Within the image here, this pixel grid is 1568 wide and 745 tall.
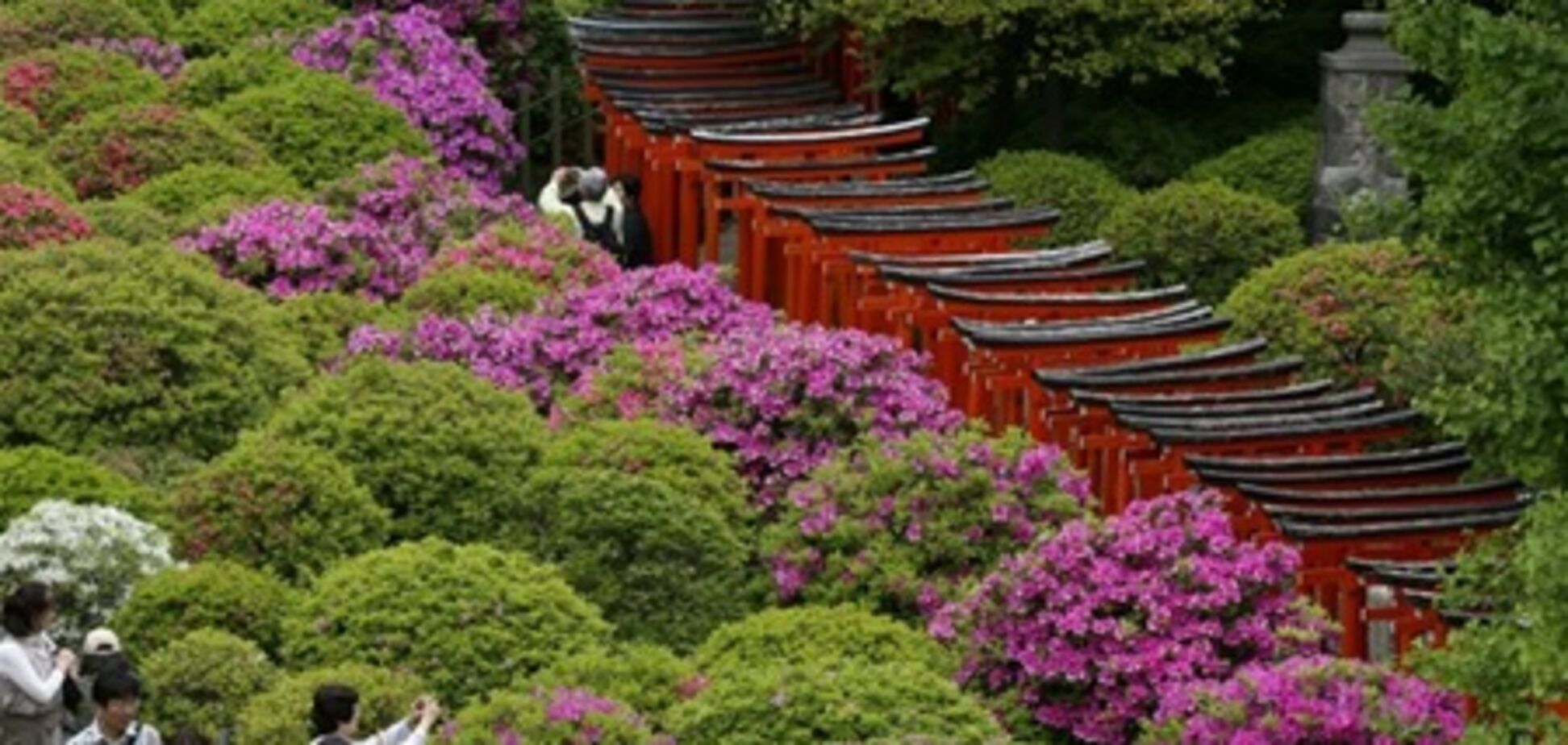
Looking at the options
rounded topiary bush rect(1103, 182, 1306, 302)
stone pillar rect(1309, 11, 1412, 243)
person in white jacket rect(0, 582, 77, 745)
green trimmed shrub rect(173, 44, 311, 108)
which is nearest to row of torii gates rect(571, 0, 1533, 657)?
rounded topiary bush rect(1103, 182, 1306, 302)

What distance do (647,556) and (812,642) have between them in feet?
7.98

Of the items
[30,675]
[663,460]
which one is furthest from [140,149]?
[30,675]

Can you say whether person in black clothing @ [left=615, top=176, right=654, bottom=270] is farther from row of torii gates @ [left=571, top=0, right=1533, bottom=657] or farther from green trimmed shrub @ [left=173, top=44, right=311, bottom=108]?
green trimmed shrub @ [left=173, top=44, right=311, bottom=108]

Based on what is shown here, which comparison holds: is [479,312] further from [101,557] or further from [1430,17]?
[1430,17]

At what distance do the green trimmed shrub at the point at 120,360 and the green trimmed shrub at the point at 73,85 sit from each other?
31.9ft

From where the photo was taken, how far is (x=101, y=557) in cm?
2609

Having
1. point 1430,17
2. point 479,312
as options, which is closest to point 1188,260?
point 479,312

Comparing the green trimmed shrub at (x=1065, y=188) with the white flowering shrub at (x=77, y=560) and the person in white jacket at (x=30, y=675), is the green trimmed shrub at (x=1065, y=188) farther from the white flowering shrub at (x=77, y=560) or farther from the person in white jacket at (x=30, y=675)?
the person in white jacket at (x=30, y=675)

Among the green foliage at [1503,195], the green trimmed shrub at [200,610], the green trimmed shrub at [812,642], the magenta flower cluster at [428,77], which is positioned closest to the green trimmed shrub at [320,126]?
the magenta flower cluster at [428,77]

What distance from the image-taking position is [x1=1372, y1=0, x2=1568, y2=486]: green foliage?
2041cm

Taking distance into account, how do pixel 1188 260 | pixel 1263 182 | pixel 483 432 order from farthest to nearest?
pixel 1263 182 < pixel 1188 260 < pixel 483 432

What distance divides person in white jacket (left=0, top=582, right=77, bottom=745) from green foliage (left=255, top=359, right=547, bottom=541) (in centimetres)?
480

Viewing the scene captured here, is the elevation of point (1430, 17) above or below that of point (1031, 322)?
above

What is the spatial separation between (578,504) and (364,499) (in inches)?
41.2
